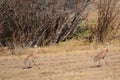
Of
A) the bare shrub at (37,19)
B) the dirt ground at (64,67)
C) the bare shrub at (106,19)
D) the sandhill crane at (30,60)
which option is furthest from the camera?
the bare shrub at (106,19)

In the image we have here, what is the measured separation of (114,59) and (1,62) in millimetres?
3553

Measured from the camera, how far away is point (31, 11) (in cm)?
1529

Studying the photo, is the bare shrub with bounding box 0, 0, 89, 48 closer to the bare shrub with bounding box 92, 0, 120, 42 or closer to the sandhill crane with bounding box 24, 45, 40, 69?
the bare shrub with bounding box 92, 0, 120, 42

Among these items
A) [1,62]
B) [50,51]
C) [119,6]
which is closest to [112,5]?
[119,6]

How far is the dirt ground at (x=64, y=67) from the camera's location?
11188 millimetres

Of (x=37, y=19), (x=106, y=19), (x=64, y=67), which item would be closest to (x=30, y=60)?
(x=64, y=67)

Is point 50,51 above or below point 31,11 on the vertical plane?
below

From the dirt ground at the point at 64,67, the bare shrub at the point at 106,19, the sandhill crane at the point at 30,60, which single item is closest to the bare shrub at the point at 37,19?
the bare shrub at the point at 106,19

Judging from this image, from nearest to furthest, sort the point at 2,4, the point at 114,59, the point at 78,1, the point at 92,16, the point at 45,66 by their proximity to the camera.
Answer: the point at 45,66, the point at 114,59, the point at 2,4, the point at 78,1, the point at 92,16

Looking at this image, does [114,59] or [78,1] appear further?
[78,1]

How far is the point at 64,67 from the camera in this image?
483 inches

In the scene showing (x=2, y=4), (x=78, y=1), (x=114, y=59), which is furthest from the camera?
(x=78, y=1)

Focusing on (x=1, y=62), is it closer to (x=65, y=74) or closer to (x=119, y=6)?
(x=65, y=74)

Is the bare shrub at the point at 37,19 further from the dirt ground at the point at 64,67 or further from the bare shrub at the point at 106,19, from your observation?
the dirt ground at the point at 64,67
